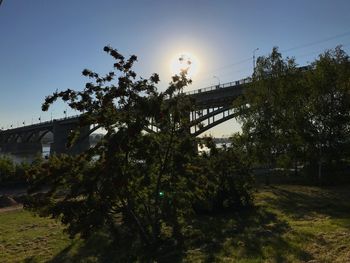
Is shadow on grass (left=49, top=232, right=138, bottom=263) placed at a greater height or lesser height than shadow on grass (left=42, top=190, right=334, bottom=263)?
lesser

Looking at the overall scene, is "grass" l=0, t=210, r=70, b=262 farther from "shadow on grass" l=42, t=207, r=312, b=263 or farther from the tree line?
the tree line

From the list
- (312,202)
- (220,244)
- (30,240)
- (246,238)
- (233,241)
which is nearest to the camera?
(220,244)

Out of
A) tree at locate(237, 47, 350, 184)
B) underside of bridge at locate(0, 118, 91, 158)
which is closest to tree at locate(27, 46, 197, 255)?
tree at locate(237, 47, 350, 184)

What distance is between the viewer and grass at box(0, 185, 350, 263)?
902 centimetres

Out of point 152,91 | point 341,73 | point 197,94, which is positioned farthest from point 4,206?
point 197,94

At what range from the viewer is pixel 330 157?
26.6 m

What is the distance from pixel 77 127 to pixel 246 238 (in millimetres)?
4972

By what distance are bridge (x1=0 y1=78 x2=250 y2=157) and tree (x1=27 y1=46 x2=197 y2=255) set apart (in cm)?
79

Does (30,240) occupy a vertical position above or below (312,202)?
below

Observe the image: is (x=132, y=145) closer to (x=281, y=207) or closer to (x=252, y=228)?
(x=252, y=228)

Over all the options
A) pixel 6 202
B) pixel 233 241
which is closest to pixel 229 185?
pixel 233 241

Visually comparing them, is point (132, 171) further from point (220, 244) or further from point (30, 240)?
point (30, 240)

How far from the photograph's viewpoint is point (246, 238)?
1095cm

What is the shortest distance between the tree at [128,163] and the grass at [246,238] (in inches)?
46.0
